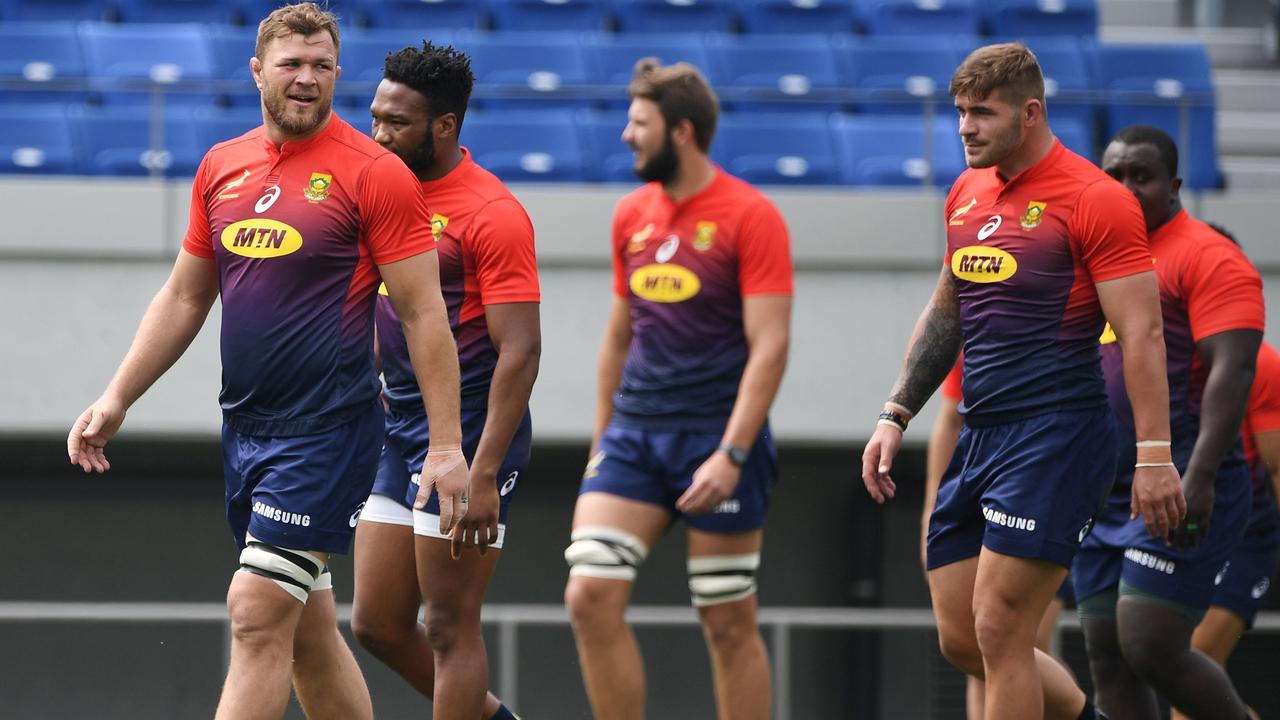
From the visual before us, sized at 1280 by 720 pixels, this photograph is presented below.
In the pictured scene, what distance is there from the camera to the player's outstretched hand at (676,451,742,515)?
4.69 meters

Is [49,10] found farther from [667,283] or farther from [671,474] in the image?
[671,474]

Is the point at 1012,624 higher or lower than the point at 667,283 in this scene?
lower

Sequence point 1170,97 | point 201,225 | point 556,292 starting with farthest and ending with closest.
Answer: point 1170,97 < point 556,292 < point 201,225

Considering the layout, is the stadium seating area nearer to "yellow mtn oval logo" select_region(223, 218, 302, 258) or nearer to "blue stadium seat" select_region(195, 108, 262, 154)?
"blue stadium seat" select_region(195, 108, 262, 154)

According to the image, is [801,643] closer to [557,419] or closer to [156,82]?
[557,419]

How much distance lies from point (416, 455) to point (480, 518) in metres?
0.47

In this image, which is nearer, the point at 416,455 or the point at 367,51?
the point at 416,455

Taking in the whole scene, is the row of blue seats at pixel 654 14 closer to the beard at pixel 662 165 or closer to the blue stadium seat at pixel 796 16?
the blue stadium seat at pixel 796 16

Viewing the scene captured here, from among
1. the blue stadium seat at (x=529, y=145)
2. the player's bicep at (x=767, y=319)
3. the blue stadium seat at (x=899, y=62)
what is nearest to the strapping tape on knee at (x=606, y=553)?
the player's bicep at (x=767, y=319)

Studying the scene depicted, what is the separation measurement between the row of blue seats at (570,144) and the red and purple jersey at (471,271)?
4.45 m

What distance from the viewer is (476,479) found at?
15.2ft

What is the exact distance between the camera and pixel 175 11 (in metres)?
11.4

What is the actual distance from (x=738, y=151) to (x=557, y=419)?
2.15 m

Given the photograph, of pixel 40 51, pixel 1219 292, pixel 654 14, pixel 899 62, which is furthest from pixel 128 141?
pixel 1219 292
